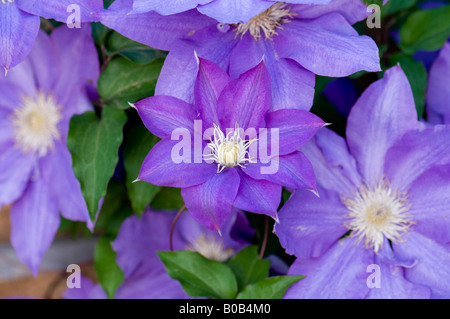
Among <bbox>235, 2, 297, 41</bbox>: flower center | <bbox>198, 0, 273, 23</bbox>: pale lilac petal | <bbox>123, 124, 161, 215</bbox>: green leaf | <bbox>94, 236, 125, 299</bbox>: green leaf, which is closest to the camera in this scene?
<bbox>198, 0, 273, 23</bbox>: pale lilac petal

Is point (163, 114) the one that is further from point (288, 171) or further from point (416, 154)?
point (416, 154)

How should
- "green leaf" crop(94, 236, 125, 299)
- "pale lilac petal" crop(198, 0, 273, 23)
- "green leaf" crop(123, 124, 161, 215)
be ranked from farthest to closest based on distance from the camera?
"green leaf" crop(94, 236, 125, 299) → "green leaf" crop(123, 124, 161, 215) → "pale lilac petal" crop(198, 0, 273, 23)

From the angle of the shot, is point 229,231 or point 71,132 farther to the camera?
point 229,231

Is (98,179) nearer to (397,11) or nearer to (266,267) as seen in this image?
(266,267)

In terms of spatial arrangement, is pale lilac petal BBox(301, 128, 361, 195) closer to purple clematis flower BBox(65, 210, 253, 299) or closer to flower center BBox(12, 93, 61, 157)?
purple clematis flower BBox(65, 210, 253, 299)

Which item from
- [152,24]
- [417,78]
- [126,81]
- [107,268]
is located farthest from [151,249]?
[417,78]

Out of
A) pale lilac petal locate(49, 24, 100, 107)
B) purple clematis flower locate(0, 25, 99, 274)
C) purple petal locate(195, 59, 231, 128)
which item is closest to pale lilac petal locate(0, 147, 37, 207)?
purple clematis flower locate(0, 25, 99, 274)
